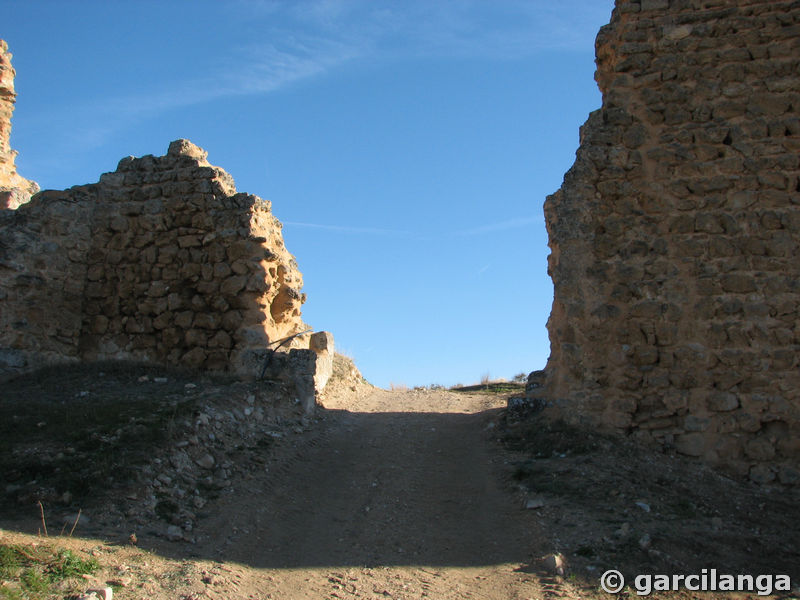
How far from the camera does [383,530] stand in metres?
6.07

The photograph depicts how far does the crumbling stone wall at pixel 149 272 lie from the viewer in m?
10.3

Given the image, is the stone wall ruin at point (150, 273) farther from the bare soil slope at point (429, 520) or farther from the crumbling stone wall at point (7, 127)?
the crumbling stone wall at point (7, 127)

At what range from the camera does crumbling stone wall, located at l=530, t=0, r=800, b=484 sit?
724 centimetres

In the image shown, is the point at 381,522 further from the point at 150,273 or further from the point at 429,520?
the point at 150,273

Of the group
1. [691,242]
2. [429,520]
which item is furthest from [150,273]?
[691,242]

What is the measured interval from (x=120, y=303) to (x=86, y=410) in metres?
3.46

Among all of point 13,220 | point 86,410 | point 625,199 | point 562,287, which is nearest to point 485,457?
point 562,287

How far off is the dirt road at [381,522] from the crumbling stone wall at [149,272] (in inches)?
88.8

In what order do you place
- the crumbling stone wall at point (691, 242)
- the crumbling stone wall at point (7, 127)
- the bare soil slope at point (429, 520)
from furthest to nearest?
the crumbling stone wall at point (7, 127) < the crumbling stone wall at point (691, 242) < the bare soil slope at point (429, 520)

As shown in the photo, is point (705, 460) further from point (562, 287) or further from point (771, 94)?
point (771, 94)

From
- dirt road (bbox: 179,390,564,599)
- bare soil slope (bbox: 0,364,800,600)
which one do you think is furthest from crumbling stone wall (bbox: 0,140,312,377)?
dirt road (bbox: 179,390,564,599)

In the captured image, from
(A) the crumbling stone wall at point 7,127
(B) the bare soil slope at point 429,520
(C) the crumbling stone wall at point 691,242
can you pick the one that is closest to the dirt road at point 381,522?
(B) the bare soil slope at point 429,520

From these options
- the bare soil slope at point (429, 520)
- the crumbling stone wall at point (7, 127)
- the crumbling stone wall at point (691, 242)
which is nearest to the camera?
the bare soil slope at point (429, 520)

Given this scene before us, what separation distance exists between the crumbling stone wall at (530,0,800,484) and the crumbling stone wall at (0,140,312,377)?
4201 millimetres
